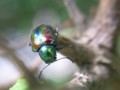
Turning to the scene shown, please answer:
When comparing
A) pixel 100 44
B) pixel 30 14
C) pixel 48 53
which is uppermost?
pixel 30 14

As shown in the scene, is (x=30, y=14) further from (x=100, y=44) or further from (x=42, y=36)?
(x=42, y=36)

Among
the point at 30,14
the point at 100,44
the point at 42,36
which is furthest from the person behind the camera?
the point at 30,14

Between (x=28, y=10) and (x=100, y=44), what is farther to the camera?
(x=28, y=10)

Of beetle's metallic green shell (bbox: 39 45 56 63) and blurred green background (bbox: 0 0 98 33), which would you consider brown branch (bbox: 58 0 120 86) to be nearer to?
beetle's metallic green shell (bbox: 39 45 56 63)

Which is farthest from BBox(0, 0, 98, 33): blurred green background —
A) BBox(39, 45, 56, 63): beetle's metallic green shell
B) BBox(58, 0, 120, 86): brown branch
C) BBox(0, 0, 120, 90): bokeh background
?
BBox(39, 45, 56, 63): beetle's metallic green shell

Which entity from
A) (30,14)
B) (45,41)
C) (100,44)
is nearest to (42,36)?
(45,41)

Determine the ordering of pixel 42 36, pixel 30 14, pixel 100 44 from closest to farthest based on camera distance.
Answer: pixel 42 36 → pixel 100 44 → pixel 30 14

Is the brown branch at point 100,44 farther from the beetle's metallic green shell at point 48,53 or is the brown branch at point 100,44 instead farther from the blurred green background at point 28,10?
the blurred green background at point 28,10

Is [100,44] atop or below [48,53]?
atop

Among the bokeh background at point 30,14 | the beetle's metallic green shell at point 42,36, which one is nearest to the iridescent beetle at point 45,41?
the beetle's metallic green shell at point 42,36

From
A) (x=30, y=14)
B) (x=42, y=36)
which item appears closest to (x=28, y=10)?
(x=30, y=14)
